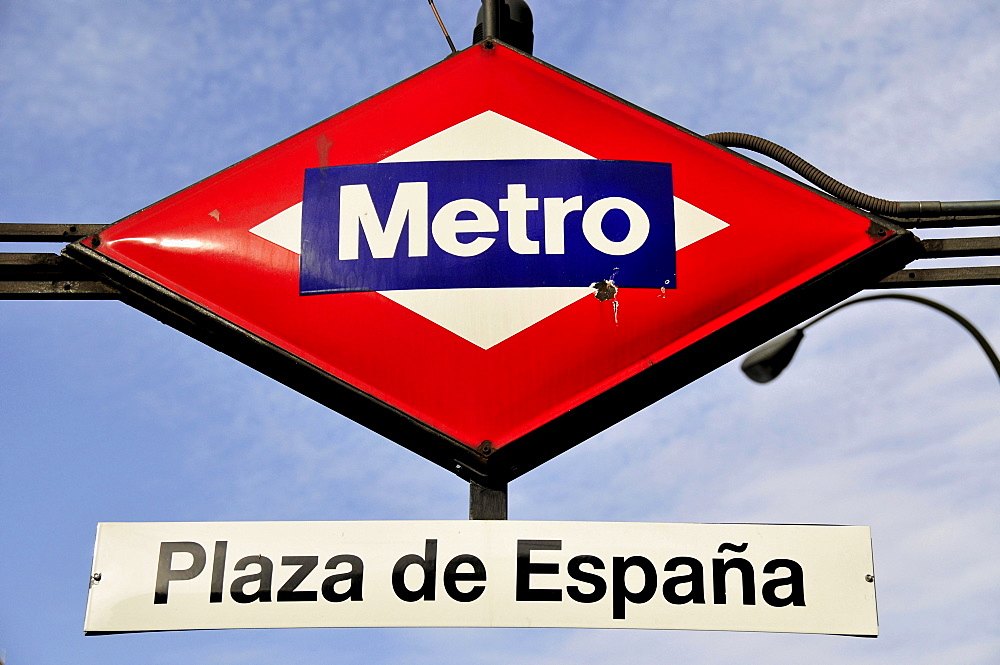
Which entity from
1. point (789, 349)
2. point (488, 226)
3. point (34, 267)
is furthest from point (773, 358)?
point (34, 267)

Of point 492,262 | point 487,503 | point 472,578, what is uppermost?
point 492,262

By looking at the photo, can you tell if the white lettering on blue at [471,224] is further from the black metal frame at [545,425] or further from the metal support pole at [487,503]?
the metal support pole at [487,503]

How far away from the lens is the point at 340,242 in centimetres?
416

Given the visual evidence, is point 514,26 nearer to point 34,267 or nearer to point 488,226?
point 488,226

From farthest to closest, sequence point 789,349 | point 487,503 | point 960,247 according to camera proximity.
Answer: point 789,349
point 960,247
point 487,503

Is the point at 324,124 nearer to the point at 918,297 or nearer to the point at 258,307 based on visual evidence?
the point at 258,307

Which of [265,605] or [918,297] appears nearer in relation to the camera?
[265,605]

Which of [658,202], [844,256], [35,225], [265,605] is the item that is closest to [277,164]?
[35,225]

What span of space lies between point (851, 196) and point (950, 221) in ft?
1.52

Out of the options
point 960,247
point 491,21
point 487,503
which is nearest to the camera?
point 487,503

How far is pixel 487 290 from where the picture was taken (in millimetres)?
4039

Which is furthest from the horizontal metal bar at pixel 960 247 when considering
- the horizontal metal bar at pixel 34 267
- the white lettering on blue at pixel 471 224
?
the horizontal metal bar at pixel 34 267

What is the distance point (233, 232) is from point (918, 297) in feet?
15.9

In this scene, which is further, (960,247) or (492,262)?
(960,247)
